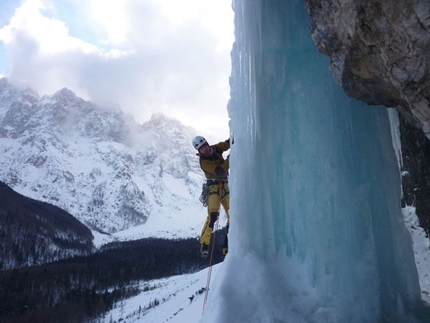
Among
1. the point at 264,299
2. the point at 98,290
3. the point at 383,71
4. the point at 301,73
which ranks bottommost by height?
the point at 98,290

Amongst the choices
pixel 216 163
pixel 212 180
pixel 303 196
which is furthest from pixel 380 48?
pixel 212 180

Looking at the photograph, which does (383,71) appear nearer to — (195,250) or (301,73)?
(301,73)

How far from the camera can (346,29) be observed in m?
3.40

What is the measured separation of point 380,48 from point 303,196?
6.90ft

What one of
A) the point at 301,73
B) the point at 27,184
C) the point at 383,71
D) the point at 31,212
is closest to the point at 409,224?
the point at 383,71

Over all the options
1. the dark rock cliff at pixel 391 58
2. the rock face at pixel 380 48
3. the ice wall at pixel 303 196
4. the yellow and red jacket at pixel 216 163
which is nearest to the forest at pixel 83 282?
the yellow and red jacket at pixel 216 163

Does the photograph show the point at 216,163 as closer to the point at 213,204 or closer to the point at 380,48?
the point at 213,204

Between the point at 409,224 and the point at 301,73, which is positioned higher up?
the point at 301,73

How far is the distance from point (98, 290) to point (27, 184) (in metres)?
133

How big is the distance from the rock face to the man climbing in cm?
293

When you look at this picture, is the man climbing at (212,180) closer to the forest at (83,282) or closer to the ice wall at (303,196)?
the ice wall at (303,196)

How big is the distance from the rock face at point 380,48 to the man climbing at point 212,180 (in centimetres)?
293

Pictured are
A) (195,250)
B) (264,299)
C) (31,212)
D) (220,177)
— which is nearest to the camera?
(264,299)

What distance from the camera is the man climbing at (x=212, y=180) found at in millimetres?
6301
